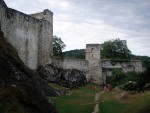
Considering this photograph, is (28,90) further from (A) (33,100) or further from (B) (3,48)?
(B) (3,48)

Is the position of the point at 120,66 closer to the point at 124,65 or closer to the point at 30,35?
the point at 124,65

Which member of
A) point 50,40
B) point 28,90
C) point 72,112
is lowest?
point 72,112

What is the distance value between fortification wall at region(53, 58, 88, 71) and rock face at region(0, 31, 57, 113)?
32.6 meters

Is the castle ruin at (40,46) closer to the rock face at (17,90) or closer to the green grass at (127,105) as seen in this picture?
the rock face at (17,90)

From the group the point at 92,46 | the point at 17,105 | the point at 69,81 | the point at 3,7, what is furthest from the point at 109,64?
the point at 17,105

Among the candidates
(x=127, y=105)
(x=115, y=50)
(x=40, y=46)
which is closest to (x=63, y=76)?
(x=40, y=46)

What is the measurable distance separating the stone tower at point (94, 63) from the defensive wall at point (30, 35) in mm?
11566

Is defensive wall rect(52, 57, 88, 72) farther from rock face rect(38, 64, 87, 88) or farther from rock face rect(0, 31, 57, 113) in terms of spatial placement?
rock face rect(0, 31, 57, 113)

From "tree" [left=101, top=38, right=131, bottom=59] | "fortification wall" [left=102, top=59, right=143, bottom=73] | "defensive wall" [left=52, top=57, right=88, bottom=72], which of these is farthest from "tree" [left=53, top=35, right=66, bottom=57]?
"defensive wall" [left=52, top=57, right=88, bottom=72]

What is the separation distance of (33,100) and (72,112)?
9.94 m

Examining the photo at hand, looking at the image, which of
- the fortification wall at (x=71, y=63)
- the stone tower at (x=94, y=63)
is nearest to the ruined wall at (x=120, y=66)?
the stone tower at (x=94, y=63)

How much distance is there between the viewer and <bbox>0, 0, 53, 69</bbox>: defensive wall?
136ft

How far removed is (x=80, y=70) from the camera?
60.3 m

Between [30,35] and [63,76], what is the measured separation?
1013cm
